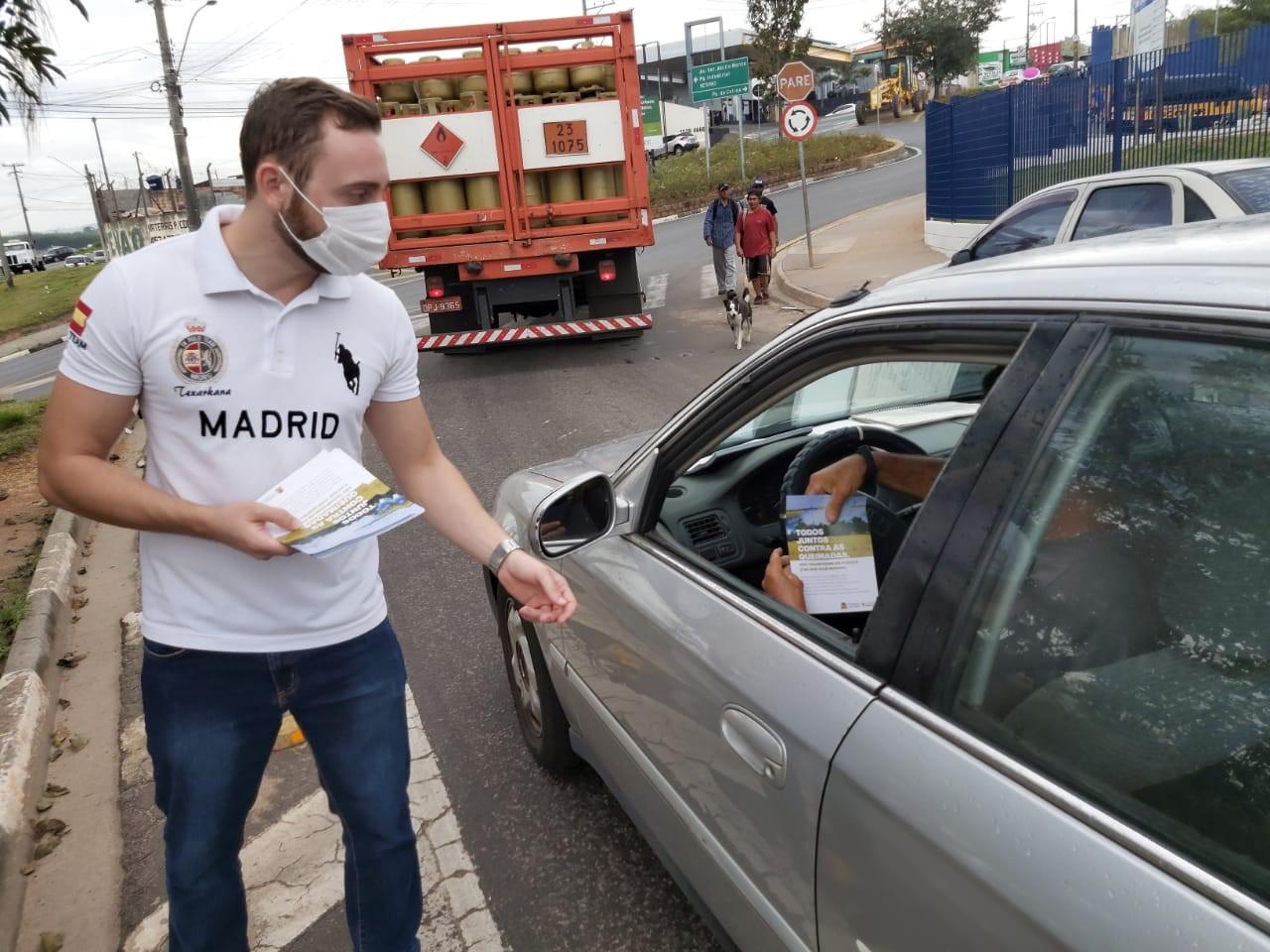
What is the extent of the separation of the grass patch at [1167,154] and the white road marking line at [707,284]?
15.8 ft

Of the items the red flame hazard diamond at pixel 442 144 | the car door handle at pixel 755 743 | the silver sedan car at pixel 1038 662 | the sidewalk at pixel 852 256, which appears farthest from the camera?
the sidewalk at pixel 852 256

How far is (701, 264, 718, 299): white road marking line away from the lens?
15.3 metres

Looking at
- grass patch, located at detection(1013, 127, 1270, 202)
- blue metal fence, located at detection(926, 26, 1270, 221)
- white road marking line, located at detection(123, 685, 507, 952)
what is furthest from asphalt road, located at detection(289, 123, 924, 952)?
blue metal fence, located at detection(926, 26, 1270, 221)

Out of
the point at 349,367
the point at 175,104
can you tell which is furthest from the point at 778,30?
the point at 349,367

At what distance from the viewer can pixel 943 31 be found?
4341 cm

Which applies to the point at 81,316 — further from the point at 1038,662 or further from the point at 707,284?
the point at 707,284

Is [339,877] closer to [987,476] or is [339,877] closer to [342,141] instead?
[342,141]

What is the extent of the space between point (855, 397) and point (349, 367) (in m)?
1.73

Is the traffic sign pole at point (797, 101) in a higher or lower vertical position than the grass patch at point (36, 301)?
higher

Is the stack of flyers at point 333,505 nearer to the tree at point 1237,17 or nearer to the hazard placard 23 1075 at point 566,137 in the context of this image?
the hazard placard 23 1075 at point 566,137

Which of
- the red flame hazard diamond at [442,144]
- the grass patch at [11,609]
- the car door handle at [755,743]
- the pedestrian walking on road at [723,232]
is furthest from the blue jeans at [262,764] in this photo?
the pedestrian walking on road at [723,232]

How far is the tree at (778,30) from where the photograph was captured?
106 ft

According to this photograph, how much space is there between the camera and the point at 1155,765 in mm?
1168

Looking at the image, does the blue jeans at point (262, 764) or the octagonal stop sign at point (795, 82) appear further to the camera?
the octagonal stop sign at point (795, 82)
